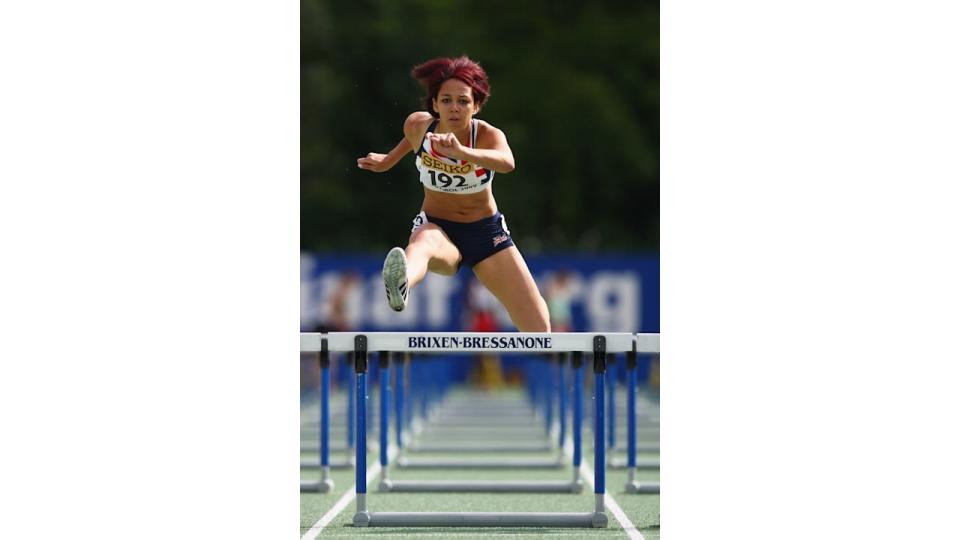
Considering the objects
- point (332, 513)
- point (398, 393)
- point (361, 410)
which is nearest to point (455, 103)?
point (361, 410)

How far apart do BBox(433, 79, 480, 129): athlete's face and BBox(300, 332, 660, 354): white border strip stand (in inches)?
49.5

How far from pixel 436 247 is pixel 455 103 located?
2.80 feet

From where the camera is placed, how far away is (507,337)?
7926mm

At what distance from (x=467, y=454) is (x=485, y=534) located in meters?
5.56

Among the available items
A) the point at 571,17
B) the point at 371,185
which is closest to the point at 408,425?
the point at 371,185

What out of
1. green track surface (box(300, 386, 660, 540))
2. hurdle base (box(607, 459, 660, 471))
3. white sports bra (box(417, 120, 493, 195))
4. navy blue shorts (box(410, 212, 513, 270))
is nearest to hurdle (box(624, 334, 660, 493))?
green track surface (box(300, 386, 660, 540))

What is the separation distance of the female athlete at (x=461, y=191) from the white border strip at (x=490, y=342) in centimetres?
35

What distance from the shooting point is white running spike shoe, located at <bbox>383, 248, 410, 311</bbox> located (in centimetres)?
759

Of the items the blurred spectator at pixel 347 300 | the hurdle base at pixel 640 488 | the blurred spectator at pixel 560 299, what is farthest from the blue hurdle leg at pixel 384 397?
the blurred spectator at pixel 347 300

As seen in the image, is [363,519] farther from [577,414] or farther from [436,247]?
[577,414]

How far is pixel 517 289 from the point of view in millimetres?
8352

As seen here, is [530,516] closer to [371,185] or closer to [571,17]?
[371,185]

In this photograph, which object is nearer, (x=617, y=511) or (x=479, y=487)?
(x=617, y=511)

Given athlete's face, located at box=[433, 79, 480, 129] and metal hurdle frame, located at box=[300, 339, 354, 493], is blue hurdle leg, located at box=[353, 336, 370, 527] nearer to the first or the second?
athlete's face, located at box=[433, 79, 480, 129]
